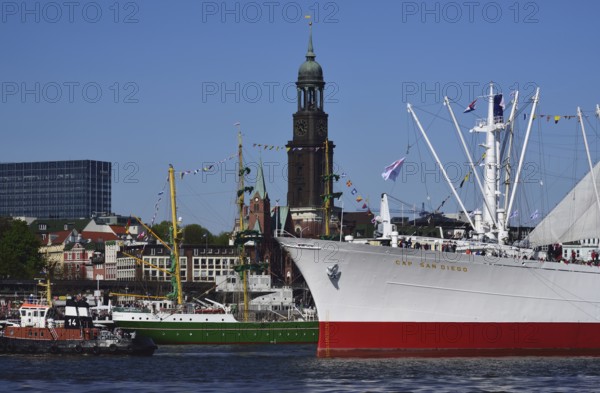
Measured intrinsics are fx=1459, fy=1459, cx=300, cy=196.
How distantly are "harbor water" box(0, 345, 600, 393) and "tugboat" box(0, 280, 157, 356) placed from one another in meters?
1.26

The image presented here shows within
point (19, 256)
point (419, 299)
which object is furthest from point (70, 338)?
point (19, 256)

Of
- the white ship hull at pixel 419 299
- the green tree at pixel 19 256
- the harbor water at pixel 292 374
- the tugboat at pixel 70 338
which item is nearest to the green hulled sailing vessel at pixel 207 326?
the tugboat at pixel 70 338

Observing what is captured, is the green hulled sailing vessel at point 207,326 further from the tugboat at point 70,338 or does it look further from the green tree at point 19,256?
the green tree at point 19,256

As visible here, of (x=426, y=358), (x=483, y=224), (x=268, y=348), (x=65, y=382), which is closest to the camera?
(x=65, y=382)

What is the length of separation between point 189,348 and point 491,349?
27.2 m

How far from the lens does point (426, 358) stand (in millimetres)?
82500

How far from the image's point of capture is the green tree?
601 ft

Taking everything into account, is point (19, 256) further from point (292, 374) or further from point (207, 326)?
point (292, 374)

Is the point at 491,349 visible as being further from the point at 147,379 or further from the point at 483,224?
the point at 147,379

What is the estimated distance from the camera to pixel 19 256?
609 feet

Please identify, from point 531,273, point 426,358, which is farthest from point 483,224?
point 426,358

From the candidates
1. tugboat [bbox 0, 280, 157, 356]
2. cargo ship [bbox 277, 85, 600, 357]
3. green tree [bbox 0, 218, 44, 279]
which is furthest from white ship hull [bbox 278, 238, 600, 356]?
green tree [bbox 0, 218, 44, 279]

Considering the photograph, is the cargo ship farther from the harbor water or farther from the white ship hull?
the harbor water

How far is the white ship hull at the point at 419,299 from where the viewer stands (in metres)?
83.6
